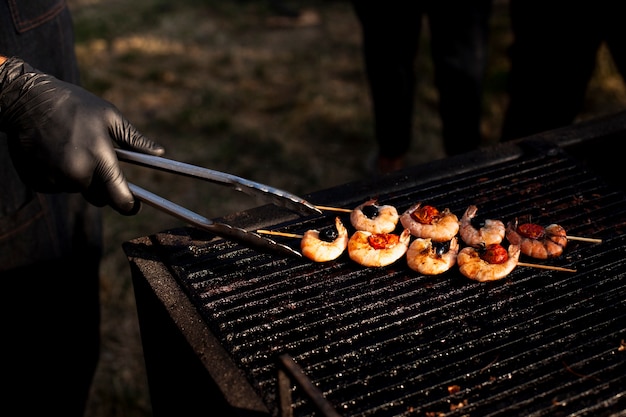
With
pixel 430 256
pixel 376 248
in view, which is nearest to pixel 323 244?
pixel 376 248

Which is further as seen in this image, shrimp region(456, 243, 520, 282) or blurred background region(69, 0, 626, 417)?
blurred background region(69, 0, 626, 417)

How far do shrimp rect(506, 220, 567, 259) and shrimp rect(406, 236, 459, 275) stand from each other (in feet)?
0.89

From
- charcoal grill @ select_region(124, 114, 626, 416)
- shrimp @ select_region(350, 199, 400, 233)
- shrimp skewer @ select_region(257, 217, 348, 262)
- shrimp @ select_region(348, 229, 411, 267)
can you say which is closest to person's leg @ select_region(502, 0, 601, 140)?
charcoal grill @ select_region(124, 114, 626, 416)

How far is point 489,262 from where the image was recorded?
8.45ft

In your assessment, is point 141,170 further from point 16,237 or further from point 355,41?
point 355,41

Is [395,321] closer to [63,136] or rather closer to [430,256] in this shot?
[430,256]

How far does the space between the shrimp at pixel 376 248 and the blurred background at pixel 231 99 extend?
2.14 m

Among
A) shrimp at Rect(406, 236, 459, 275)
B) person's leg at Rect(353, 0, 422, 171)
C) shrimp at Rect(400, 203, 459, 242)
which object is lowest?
shrimp at Rect(406, 236, 459, 275)

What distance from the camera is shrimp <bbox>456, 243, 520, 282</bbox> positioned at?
255cm

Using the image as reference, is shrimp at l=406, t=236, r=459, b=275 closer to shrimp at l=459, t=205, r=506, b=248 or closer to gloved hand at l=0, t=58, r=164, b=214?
shrimp at l=459, t=205, r=506, b=248

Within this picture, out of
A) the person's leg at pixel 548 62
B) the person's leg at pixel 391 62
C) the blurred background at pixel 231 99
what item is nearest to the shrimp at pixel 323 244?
the blurred background at pixel 231 99

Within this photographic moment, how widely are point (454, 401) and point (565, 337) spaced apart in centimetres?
53

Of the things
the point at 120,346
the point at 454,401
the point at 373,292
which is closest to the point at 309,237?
the point at 373,292

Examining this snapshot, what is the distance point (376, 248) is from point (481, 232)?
1.61ft
